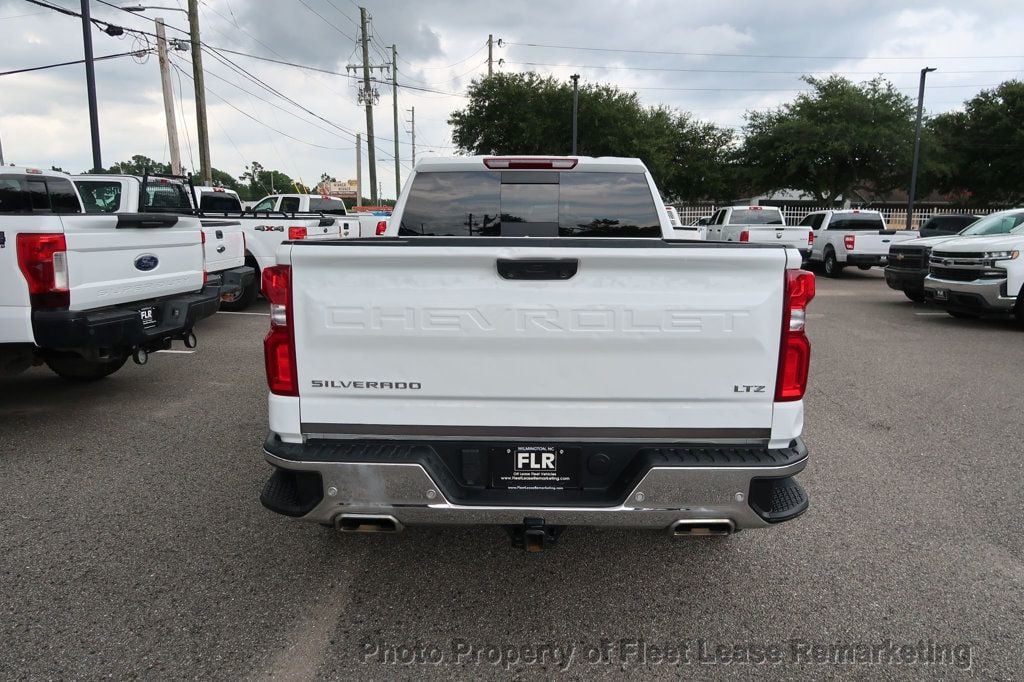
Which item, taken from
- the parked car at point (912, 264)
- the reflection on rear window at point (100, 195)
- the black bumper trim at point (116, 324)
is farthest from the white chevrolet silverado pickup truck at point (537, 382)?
the parked car at point (912, 264)

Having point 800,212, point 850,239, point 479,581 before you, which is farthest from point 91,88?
point 800,212

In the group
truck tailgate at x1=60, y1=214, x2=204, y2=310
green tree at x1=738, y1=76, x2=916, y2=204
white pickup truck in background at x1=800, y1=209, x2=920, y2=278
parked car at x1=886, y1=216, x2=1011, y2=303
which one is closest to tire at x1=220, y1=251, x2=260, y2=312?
truck tailgate at x1=60, y1=214, x2=204, y2=310

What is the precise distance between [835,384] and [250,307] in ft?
32.9

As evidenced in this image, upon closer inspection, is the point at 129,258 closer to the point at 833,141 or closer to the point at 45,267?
the point at 45,267

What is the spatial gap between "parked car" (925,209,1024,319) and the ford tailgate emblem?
10.7 metres

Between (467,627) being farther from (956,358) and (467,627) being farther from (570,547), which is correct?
(956,358)

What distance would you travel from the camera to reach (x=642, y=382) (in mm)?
2689

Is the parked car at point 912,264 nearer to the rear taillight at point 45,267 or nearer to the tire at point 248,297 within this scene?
the tire at point 248,297

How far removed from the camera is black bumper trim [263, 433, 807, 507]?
2684 millimetres

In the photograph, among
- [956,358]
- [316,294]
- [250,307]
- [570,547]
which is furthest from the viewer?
[250,307]

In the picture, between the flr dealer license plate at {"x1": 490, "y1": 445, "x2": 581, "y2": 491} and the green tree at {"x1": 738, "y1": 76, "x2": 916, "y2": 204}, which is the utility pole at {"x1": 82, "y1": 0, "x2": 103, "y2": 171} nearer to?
the flr dealer license plate at {"x1": 490, "y1": 445, "x2": 581, "y2": 491}

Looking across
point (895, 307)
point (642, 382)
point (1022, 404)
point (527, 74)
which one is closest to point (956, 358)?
point (1022, 404)

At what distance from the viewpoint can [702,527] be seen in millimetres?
2742

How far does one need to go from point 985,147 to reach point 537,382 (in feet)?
151
